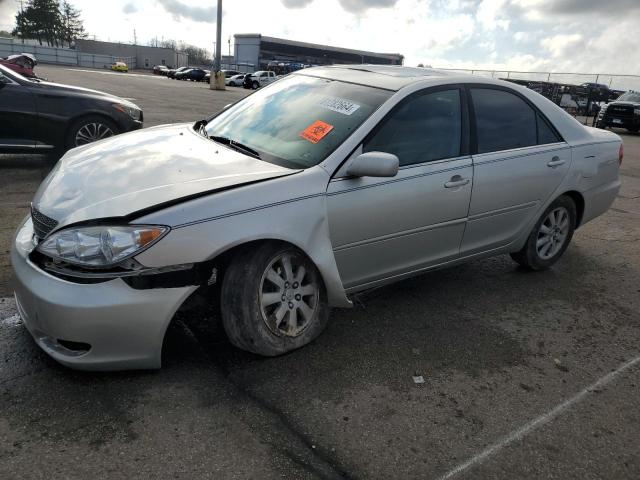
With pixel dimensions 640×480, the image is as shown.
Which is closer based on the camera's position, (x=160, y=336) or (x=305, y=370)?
(x=160, y=336)

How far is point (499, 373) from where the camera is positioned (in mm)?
3020

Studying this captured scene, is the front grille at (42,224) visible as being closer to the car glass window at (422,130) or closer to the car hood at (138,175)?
the car hood at (138,175)

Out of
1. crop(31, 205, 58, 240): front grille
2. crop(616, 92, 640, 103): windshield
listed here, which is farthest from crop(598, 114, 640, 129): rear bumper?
crop(31, 205, 58, 240): front grille

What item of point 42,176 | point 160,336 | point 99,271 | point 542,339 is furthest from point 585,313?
point 42,176

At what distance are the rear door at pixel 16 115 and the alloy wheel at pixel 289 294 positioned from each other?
520cm

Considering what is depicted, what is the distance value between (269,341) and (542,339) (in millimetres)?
1825

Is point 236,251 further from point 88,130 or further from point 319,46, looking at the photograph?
point 319,46

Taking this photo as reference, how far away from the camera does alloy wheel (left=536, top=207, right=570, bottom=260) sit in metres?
4.46

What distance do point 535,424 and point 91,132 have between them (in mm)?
6346

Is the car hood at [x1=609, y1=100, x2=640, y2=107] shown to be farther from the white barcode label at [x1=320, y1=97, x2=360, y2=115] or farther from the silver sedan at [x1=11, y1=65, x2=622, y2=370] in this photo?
the white barcode label at [x1=320, y1=97, x2=360, y2=115]

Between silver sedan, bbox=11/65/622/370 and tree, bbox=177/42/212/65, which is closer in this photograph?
silver sedan, bbox=11/65/622/370

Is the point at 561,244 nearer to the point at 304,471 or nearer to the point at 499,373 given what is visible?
the point at 499,373

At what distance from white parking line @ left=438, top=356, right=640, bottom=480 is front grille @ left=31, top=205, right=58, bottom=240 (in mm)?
2147

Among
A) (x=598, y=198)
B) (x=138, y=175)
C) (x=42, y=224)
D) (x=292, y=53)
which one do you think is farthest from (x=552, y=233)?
(x=292, y=53)
